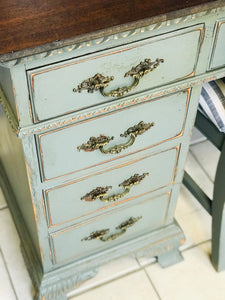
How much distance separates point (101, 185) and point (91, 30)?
1.65 ft

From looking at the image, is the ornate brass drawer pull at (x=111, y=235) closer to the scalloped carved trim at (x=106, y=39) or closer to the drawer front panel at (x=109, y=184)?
the drawer front panel at (x=109, y=184)

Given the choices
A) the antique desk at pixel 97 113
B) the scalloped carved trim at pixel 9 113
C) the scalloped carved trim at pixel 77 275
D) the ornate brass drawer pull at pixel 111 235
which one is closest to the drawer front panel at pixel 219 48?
the antique desk at pixel 97 113

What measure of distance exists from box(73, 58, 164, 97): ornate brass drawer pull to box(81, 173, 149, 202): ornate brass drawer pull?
13.6 inches

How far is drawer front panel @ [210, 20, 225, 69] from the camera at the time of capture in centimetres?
103

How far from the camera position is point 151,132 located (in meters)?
1.21

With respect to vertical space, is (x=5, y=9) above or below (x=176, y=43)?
above

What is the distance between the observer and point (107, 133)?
113 cm

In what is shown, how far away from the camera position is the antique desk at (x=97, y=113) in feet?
2.96

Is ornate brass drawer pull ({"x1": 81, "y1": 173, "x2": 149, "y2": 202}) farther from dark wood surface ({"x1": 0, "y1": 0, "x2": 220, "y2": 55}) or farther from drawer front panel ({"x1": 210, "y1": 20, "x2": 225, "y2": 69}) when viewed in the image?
dark wood surface ({"x1": 0, "y1": 0, "x2": 220, "y2": 55})

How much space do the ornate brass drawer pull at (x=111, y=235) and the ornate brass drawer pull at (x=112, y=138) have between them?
0.36 m

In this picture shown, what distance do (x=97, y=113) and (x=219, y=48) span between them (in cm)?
31

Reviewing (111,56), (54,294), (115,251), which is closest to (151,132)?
(111,56)

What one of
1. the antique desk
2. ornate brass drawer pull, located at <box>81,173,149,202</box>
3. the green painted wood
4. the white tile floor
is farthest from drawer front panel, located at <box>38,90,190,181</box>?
the white tile floor

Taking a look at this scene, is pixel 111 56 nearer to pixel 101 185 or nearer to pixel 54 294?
pixel 101 185
